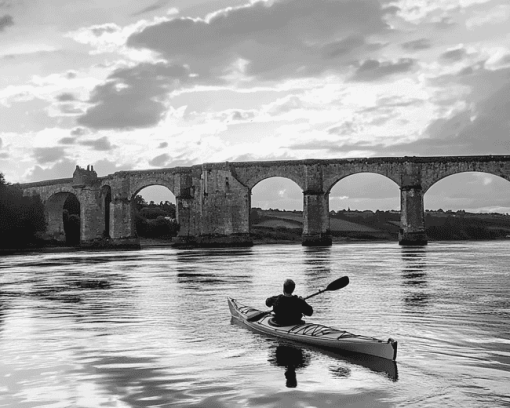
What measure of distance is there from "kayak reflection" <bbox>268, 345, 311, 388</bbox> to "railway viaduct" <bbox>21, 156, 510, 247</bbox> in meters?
53.4

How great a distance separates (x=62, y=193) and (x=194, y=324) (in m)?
75.4

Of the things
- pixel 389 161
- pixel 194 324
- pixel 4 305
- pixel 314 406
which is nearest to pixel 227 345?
pixel 194 324

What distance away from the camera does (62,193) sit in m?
85.6

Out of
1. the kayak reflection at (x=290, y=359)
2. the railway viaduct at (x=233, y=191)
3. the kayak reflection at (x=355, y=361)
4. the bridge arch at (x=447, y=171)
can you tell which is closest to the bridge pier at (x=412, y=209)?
the railway viaduct at (x=233, y=191)

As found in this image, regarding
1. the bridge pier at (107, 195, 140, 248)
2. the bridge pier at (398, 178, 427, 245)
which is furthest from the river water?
the bridge pier at (107, 195, 140, 248)

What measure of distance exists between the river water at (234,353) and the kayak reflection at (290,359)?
0.02 m

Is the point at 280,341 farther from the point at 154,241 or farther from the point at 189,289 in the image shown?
the point at 154,241

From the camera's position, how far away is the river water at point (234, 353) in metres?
8.04

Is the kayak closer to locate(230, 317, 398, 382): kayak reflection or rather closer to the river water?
locate(230, 317, 398, 382): kayak reflection

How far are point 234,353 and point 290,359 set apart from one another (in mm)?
1034

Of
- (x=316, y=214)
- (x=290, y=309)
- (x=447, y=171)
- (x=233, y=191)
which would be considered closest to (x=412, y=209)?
(x=447, y=171)

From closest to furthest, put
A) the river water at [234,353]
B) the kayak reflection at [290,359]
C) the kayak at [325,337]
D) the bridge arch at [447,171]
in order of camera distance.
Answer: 1. the river water at [234,353]
2. the kayak reflection at [290,359]
3. the kayak at [325,337]
4. the bridge arch at [447,171]

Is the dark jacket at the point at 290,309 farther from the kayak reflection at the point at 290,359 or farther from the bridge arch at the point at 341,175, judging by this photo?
the bridge arch at the point at 341,175

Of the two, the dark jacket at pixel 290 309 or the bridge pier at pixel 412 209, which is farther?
the bridge pier at pixel 412 209
